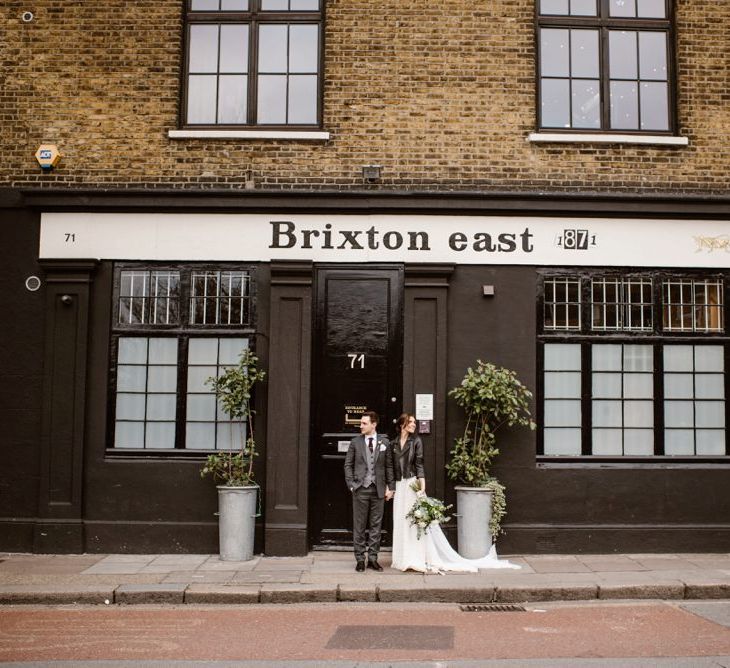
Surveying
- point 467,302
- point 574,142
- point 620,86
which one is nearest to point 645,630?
point 467,302

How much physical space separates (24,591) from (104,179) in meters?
5.32

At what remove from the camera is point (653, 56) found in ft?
37.8

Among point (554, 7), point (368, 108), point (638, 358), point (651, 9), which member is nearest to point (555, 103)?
point (554, 7)

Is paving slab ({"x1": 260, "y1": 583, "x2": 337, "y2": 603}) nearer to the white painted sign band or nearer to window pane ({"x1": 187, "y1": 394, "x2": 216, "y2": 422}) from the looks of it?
window pane ({"x1": 187, "y1": 394, "x2": 216, "y2": 422})

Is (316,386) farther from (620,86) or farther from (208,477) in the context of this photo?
(620,86)

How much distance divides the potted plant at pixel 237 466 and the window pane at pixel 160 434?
25.4 inches

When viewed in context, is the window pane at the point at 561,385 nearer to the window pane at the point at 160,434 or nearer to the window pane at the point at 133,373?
the window pane at the point at 160,434

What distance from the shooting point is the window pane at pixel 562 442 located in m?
11.1

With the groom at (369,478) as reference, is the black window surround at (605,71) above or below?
above

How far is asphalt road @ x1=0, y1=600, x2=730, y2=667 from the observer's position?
6.56 meters

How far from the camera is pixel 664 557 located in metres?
10.5

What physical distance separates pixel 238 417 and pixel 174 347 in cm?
128

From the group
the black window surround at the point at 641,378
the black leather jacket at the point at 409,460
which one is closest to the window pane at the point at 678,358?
the black window surround at the point at 641,378

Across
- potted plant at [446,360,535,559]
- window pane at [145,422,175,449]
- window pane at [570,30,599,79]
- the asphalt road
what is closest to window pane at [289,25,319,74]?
window pane at [570,30,599,79]
